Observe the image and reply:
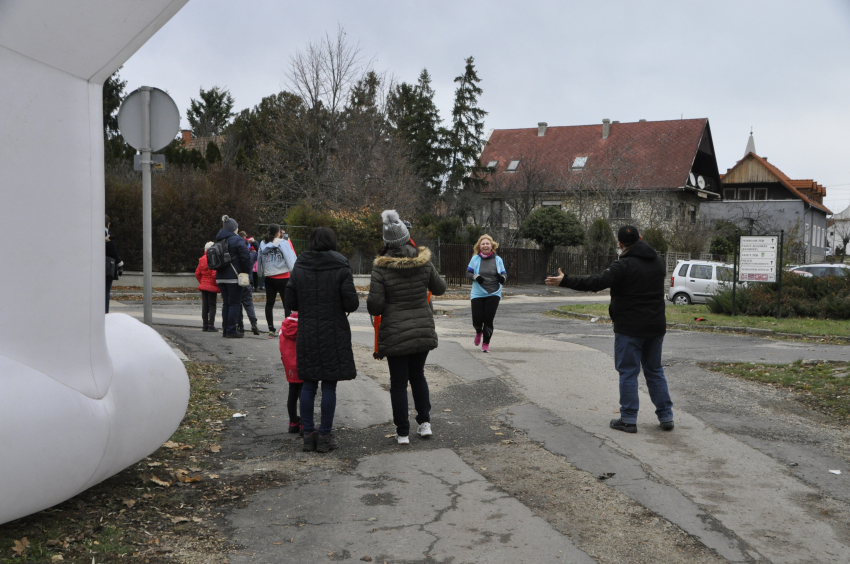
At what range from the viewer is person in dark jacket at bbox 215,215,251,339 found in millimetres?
11461

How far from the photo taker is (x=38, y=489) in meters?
3.62

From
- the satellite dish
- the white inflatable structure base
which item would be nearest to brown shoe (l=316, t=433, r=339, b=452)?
the white inflatable structure base

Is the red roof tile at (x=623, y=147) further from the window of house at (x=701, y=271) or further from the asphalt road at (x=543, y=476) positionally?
the asphalt road at (x=543, y=476)

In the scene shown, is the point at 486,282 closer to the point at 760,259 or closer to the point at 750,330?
the point at 750,330

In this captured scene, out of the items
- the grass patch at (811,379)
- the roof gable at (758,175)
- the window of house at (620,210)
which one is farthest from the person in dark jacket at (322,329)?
the roof gable at (758,175)

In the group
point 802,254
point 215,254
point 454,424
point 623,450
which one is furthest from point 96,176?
point 802,254

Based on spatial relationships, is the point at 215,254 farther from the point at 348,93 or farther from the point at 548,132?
the point at 548,132

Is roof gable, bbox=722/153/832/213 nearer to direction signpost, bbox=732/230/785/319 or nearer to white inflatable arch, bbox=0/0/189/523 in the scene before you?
direction signpost, bbox=732/230/785/319

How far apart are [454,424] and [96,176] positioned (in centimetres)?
380

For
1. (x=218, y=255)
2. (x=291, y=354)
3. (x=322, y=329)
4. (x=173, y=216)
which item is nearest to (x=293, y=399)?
(x=291, y=354)

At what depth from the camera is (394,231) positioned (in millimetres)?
6090

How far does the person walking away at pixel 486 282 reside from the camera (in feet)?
36.0

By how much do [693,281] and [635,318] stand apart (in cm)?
1856

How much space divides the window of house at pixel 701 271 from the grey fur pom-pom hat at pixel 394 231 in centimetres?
1977
